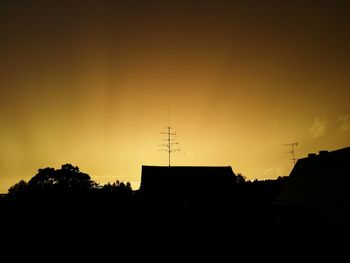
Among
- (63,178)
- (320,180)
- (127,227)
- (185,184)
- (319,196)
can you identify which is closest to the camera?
(319,196)

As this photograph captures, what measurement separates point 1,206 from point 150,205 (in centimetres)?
2742

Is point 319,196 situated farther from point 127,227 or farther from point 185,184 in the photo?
point 127,227

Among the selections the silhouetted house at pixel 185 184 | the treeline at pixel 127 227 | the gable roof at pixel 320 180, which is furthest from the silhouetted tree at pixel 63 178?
the gable roof at pixel 320 180

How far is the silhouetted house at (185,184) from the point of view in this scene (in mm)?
36625

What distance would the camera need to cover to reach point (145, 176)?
38.7m

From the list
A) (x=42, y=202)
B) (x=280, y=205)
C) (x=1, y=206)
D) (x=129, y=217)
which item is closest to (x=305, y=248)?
(x=280, y=205)

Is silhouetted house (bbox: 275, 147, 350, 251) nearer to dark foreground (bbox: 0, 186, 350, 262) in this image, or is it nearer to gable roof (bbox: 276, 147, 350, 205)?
gable roof (bbox: 276, 147, 350, 205)

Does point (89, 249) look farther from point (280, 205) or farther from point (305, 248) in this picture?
point (280, 205)

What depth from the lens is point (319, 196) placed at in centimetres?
2489

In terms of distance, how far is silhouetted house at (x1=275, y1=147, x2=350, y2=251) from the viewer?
72.3 feet

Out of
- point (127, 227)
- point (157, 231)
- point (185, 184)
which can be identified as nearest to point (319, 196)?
point (157, 231)

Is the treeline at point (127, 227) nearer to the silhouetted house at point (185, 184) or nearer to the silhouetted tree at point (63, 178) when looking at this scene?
the silhouetted house at point (185, 184)

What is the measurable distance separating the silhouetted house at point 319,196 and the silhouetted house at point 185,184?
10003 mm

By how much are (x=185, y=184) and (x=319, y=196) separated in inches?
695
